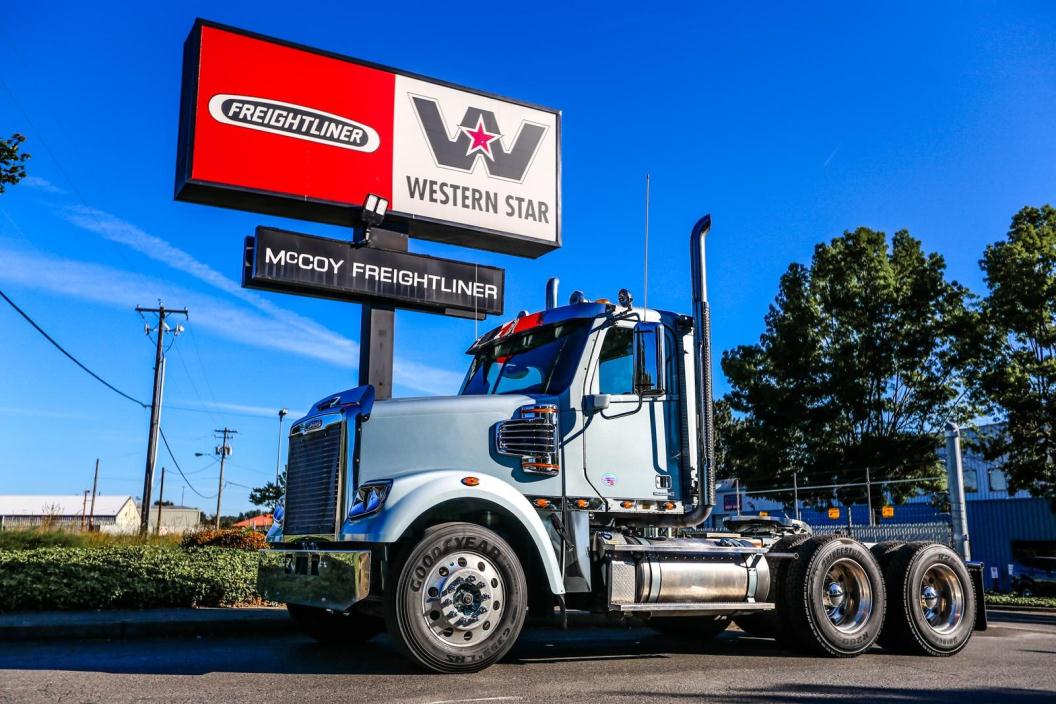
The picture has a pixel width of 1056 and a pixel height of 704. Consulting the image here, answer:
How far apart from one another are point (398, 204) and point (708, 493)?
816 cm

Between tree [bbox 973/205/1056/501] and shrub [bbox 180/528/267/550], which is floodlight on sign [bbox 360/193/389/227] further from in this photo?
tree [bbox 973/205/1056/501]

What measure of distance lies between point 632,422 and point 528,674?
7.54 feet

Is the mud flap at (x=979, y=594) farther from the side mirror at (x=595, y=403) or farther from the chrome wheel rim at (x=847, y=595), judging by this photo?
the side mirror at (x=595, y=403)

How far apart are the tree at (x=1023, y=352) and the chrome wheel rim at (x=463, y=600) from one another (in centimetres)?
2175

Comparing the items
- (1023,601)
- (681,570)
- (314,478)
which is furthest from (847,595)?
(1023,601)

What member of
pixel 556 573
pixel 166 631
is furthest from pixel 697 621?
pixel 166 631

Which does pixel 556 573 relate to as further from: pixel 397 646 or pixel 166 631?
pixel 166 631

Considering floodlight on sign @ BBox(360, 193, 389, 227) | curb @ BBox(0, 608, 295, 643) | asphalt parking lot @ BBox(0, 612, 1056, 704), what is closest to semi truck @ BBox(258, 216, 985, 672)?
asphalt parking lot @ BBox(0, 612, 1056, 704)

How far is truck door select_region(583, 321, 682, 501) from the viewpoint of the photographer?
26.1 ft

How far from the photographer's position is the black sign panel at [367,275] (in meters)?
13.1

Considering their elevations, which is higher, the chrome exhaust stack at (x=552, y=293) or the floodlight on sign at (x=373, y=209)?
the floodlight on sign at (x=373, y=209)

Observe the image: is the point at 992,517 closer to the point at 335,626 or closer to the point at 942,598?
the point at 942,598

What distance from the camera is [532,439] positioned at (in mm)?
7699

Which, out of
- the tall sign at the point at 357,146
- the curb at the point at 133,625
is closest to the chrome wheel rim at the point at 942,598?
the curb at the point at 133,625
